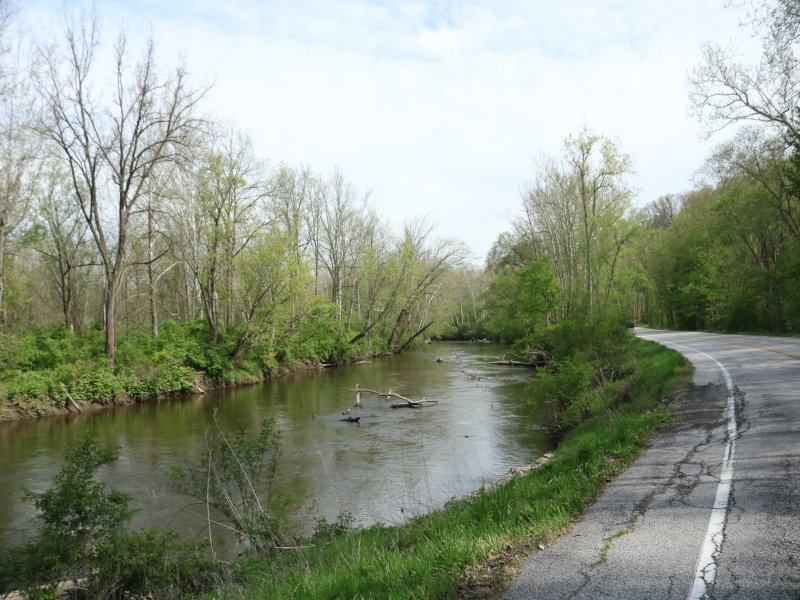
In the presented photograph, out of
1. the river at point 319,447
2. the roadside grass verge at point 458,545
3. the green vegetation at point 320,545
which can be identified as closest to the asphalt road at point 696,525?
the roadside grass verge at point 458,545

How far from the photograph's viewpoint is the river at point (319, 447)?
1093cm

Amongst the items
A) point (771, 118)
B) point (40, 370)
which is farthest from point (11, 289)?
point (771, 118)

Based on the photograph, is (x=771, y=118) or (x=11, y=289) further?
(x=11, y=289)

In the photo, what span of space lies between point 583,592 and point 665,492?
274 centimetres

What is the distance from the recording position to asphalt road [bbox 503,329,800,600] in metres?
3.94

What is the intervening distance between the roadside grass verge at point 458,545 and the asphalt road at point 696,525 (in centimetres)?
27

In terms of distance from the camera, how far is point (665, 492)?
6109 mm

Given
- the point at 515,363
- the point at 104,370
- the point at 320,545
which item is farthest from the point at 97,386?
the point at 515,363

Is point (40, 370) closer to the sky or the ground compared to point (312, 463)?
closer to the sky

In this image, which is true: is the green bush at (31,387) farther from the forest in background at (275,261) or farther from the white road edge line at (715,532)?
the white road edge line at (715,532)

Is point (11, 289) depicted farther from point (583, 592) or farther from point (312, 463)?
point (583, 592)

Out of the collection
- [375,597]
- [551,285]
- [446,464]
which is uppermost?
[551,285]

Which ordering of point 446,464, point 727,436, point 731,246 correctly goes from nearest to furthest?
point 727,436 → point 446,464 → point 731,246

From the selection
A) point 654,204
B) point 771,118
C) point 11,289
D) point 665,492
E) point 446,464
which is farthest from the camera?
point 654,204
